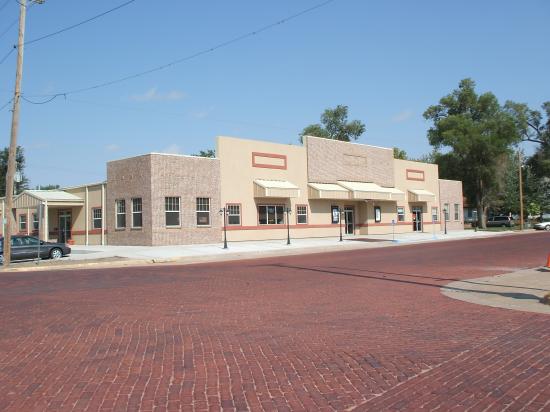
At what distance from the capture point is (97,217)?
35906 millimetres

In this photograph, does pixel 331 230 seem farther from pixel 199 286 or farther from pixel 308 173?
pixel 199 286

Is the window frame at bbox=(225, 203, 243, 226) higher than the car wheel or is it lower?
higher

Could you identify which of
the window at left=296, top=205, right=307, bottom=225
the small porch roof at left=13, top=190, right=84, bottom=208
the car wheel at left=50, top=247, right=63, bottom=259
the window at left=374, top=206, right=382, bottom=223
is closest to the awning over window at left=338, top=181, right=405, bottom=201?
the window at left=374, top=206, right=382, bottom=223

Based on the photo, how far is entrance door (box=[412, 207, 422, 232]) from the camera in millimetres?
51231

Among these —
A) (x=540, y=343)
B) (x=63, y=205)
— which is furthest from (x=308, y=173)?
(x=540, y=343)

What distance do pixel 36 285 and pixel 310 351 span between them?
1044 cm

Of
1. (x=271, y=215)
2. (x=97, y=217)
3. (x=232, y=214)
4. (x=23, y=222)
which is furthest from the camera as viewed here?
(x=23, y=222)

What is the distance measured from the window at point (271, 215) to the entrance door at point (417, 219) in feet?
58.8

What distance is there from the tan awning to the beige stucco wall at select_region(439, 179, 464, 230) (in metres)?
18.9

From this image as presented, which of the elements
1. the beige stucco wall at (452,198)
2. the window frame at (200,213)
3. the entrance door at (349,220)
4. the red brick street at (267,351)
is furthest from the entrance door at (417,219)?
the red brick street at (267,351)

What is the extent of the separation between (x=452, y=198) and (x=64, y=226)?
3898 cm

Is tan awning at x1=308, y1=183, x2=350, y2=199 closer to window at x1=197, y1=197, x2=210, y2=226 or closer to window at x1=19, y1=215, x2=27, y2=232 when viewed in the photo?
window at x1=197, y1=197, x2=210, y2=226

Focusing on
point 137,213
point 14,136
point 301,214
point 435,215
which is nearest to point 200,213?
point 137,213

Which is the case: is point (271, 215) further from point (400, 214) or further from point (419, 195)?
point (419, 195)
